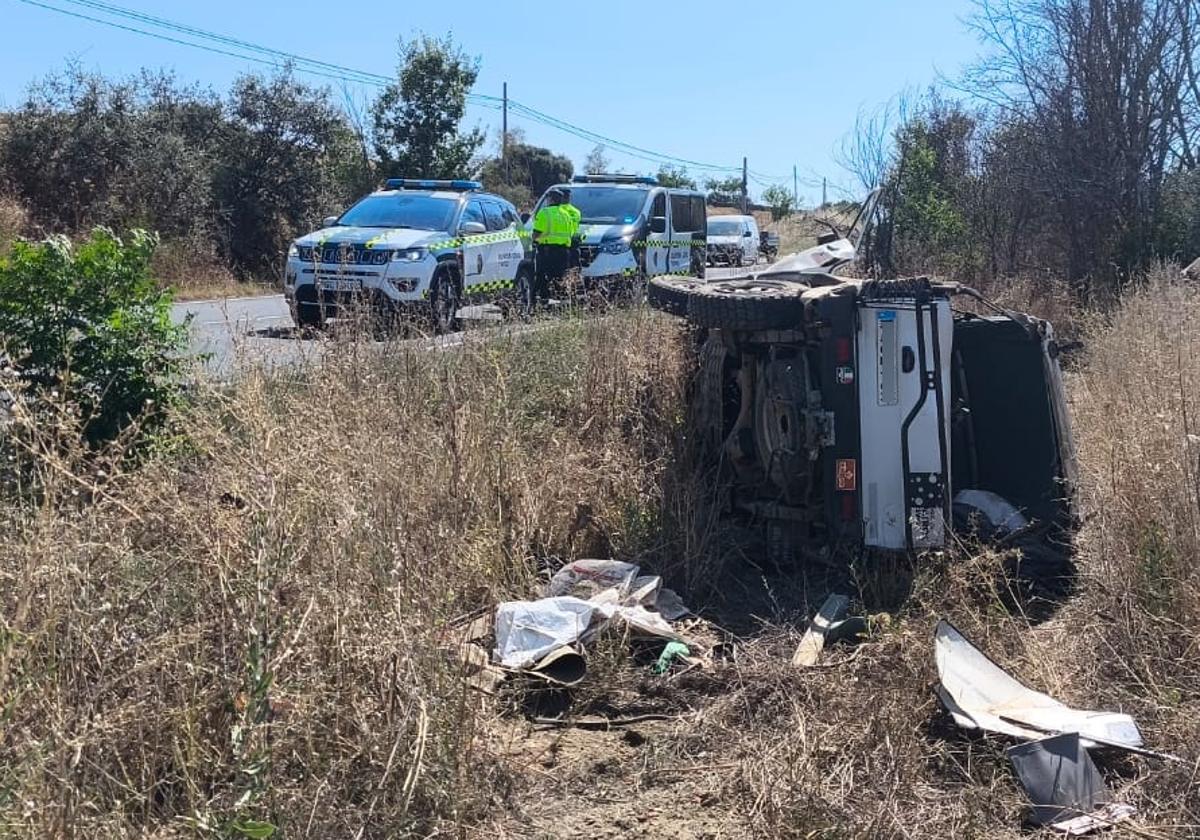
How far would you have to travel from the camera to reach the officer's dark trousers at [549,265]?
15.0 metres

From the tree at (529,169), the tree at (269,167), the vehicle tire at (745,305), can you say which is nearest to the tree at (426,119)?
the tree at (269,167)

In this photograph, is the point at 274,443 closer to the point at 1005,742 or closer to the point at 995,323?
the point at 1005,742

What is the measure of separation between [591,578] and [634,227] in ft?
37.8

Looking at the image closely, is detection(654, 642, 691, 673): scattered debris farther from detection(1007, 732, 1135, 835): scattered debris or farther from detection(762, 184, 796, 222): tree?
detection(762, 184, 796, 222): tree

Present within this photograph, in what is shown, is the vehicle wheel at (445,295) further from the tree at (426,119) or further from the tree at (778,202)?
the tree at (778,202)

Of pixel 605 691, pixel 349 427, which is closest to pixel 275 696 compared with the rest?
pixel 605 691

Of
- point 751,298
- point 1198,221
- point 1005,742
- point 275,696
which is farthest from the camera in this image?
point 1198,221

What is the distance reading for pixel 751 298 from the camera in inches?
193

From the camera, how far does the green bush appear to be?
5.02 meters

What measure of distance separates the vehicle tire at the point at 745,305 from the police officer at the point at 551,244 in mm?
9546

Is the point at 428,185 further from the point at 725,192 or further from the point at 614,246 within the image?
the point at 725,192

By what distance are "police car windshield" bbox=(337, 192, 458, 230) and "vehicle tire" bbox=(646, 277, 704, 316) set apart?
283 inches

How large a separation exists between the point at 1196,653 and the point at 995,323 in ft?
6.29

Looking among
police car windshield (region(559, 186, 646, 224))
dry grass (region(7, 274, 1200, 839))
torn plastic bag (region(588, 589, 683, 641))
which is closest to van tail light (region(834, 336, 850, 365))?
dry grass (region(7, 274, 1200, 839))
